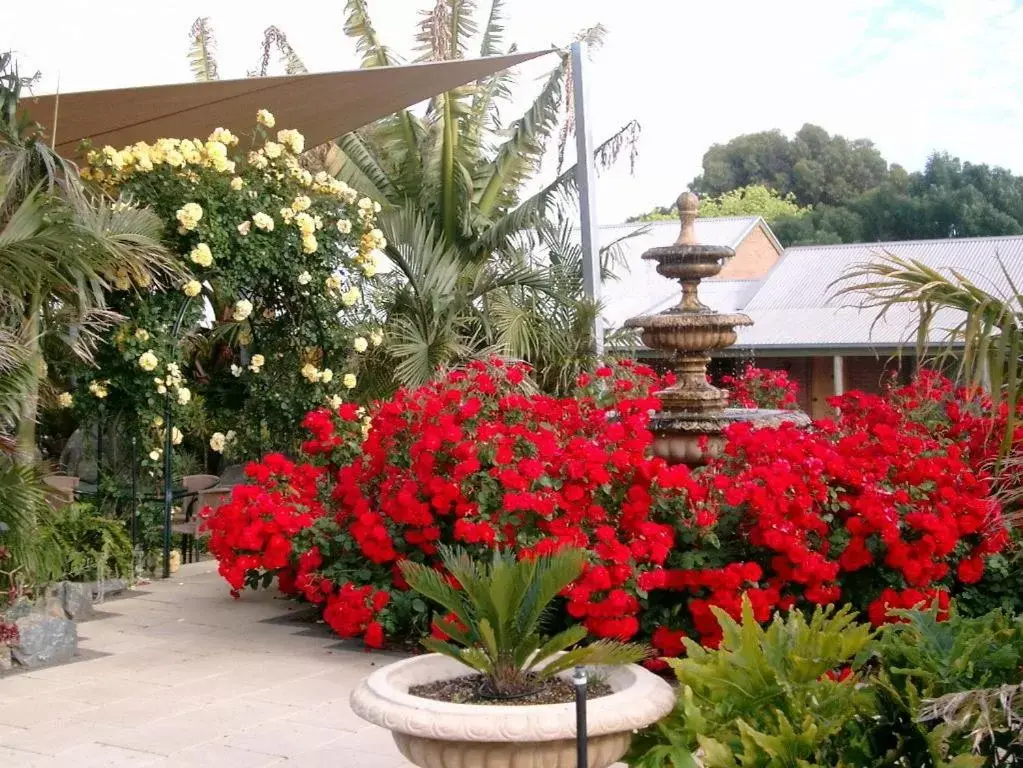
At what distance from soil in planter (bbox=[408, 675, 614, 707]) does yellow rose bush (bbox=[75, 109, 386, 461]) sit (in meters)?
5.09

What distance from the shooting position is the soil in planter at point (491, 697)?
4016 mm

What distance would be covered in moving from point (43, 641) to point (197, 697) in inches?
51.0

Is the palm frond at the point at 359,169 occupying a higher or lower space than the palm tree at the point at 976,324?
higher

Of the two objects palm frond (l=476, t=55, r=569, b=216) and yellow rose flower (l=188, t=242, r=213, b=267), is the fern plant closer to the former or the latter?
yellow rose flower (l=188, t=242, r=213, b=267)

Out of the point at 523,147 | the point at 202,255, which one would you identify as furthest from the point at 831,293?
the point at 202,255

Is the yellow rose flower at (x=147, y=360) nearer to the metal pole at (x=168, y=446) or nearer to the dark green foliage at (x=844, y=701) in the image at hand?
the metal pole at (x=168, y=446)

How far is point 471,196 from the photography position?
45.7 ft

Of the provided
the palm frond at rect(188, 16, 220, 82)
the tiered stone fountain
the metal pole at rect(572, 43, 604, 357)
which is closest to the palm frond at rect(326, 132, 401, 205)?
the palm frond at rect(188, 16, 220, 82)

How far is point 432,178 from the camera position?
45.5 feet

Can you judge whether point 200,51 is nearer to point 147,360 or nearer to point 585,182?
point 585,182

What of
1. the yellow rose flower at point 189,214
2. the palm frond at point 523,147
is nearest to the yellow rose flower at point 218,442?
the yellow rose flower at point 189,214

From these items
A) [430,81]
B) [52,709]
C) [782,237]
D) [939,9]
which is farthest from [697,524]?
[782,237]

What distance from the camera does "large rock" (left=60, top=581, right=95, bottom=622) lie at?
7.56 meters

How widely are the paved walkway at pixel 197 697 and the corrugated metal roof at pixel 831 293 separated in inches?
517
